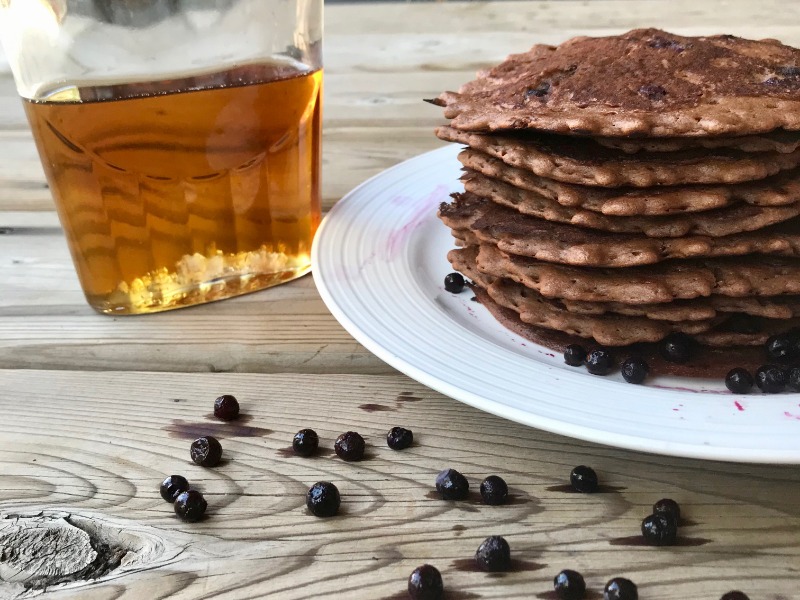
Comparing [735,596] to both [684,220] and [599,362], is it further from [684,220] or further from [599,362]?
[684,220]

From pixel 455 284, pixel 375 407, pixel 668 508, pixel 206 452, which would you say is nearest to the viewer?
pixel 668 508

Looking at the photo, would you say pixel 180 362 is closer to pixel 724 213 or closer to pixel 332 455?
pixel 332 455

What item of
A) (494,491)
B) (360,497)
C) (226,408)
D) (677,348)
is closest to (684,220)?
(677,348)

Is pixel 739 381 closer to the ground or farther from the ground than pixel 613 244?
closer to the ground

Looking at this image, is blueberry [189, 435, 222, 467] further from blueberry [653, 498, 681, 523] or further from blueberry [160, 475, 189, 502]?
blueberry [653, 498, 681, 523]

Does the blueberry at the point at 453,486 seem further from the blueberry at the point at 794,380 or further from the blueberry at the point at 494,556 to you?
the blueberry at the point at 794,380

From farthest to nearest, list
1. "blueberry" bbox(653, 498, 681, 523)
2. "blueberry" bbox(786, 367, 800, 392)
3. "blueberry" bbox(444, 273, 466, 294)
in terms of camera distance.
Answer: "blueberry" bbox(444, 273, 466, 294), "blueberry" bbox(786, 367, 800, 392), "blueberry" bbox(653, 498, 681, 523)

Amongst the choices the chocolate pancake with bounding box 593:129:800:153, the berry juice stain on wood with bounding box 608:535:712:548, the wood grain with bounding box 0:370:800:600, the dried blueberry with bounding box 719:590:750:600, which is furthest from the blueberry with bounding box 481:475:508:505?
the chocolate pancake with bounding box 593:129:800:153
